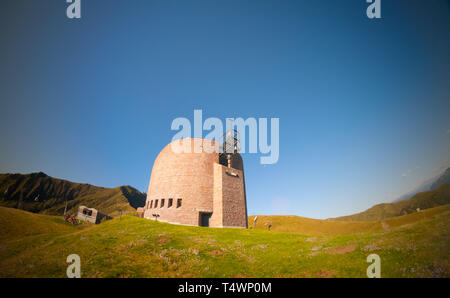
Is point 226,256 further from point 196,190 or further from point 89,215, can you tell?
point 89,215

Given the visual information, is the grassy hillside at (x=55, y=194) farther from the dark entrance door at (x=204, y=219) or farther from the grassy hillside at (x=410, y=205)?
the grassy hillside at (x=410, y=205)

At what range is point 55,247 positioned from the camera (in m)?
18.3

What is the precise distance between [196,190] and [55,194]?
579 feet

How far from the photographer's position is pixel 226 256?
17156 millimetres

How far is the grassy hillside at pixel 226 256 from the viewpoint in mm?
10891

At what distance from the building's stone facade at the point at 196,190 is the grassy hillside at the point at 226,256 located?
13038 mm

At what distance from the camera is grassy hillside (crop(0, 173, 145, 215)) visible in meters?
134

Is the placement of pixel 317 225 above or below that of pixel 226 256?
below

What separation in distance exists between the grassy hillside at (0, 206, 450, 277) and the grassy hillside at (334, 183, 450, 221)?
7871 centimetres

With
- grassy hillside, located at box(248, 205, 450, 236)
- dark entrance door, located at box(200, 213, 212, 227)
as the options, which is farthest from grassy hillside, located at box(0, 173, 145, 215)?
dark entrance door, located at box(200, 213, 212, 227)

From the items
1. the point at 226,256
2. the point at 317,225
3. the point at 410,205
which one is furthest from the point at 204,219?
the point at 410,205

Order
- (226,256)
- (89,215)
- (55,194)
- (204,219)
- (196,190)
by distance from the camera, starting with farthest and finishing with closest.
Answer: (55,194) < (89,215) < (196,190) < (204,219) < (226,256)
